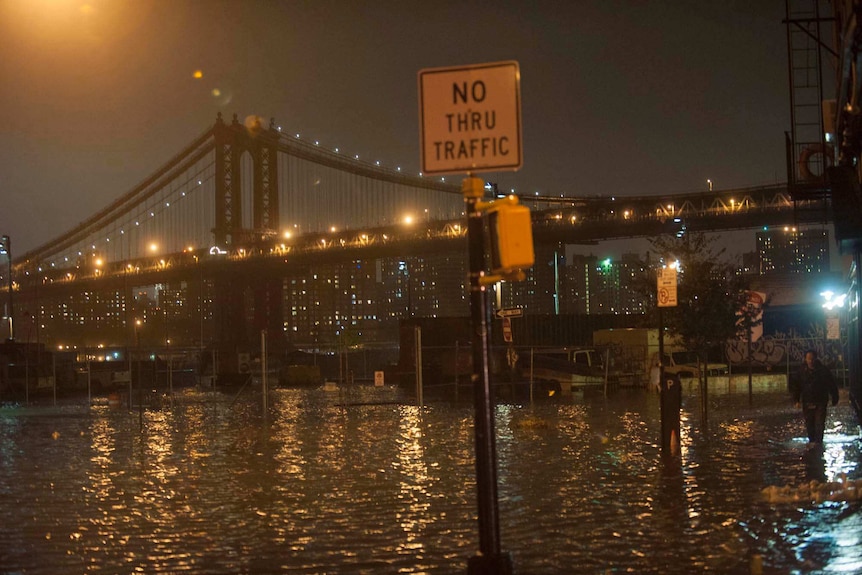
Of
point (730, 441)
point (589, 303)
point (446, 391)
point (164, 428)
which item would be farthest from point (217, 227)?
point (589, 303)

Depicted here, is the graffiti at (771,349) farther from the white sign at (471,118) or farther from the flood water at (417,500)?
the white sign at (471,118)

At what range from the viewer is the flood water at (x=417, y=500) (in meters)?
8.48

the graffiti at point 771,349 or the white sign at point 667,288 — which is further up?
the white sign at point 667,288

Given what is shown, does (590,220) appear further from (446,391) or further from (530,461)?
(530,461)

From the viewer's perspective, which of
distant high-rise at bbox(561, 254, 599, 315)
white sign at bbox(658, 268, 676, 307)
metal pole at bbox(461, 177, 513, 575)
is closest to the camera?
metal pole at bbox(461, 177, 513, 575)

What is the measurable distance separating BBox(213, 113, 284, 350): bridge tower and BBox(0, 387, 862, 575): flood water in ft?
168

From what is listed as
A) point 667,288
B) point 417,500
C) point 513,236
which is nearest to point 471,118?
point 513,236

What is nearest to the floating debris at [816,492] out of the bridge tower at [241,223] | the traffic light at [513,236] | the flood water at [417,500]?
the flood water at [417,500]

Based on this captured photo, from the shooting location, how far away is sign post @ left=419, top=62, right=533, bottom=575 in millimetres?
6625

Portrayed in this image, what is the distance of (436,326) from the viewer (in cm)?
4353

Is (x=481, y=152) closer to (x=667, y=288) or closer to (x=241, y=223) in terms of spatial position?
(x=667, y=288)

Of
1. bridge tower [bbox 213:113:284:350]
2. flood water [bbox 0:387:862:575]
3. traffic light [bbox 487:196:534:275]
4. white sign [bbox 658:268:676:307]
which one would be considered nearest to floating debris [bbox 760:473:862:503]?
flood water [bbox 0:387:862:575]

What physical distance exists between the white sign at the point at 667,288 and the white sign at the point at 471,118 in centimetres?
958

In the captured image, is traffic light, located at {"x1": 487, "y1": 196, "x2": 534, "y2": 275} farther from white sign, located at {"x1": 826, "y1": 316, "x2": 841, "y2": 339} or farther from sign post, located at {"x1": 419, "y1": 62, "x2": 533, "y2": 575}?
white sign, located at {"x1": 826, "y1": 316, "x2": 841, "y2": 339}
